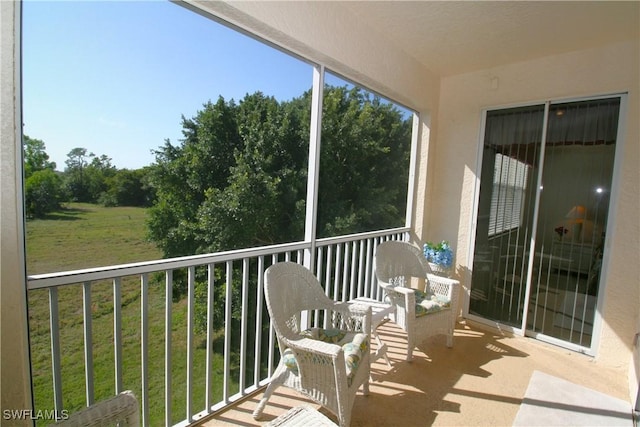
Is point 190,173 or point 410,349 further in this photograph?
point 190,173

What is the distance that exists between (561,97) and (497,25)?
1062 mm

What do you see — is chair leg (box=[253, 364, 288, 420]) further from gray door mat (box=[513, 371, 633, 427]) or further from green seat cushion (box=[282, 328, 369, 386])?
gray door mat (box=[513, 371, 633, 427])

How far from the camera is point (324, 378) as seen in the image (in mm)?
1632

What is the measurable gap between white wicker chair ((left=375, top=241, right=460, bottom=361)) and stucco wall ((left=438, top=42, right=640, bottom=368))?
2.36 feet

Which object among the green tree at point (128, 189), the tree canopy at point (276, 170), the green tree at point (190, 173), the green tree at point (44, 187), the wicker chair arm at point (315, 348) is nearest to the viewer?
the wicker chair arm at point (315, 348)

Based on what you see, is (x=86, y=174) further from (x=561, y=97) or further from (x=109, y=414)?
(x=561, y=97)

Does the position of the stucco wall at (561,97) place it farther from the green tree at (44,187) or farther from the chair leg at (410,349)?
the green tree at (44,187)

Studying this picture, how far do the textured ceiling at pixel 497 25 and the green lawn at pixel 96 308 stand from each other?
270 centimetres

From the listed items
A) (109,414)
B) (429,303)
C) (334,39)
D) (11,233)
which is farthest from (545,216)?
(11,233)

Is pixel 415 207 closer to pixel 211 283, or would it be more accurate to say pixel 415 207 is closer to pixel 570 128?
pixel 570 128

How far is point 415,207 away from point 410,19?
196 cm

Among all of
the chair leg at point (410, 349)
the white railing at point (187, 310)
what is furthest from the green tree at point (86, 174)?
the chair leg at point (410, 349)

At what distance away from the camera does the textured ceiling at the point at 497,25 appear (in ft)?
7.20

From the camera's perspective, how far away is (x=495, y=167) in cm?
334
